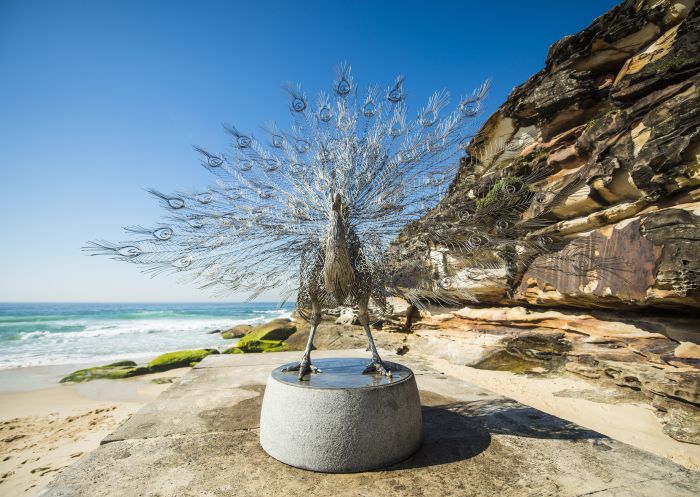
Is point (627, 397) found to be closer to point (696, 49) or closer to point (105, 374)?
point (696, 49)

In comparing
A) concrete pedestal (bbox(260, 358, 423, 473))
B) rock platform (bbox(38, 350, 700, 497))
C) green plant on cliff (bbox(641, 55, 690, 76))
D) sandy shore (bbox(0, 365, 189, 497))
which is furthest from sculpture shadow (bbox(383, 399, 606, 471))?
green plant on cliff (bbox(641, 55, 690, 76))

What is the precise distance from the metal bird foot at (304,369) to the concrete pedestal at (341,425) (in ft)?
0.86

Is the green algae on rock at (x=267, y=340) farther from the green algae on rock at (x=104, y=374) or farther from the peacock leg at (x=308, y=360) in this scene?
the peacock leg at (x=308, y=360)

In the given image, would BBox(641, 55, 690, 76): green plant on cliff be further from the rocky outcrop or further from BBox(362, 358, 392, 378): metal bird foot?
BBox(362, 358, 392, 378): metal bird foot

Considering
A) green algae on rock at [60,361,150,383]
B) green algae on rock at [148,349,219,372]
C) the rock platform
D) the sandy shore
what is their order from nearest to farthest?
the rock platform
the sandy shore
green algae on rock at [60,361,150,383]
green algae on rock at [148,349,219,372]

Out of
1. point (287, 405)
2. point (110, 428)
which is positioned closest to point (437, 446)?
point (287, 405)

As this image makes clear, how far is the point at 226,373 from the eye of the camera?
23.2ft

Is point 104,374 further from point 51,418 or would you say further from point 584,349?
point 584,349

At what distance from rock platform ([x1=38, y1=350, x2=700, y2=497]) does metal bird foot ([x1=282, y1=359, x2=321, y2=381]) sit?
848mm

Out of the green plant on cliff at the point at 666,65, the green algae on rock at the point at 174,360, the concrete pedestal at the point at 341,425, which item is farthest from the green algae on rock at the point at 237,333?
the green plant on cliff at the point at 666,65

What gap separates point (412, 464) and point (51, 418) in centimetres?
938

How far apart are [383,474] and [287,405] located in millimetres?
1103

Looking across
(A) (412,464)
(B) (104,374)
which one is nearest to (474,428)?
(A) (412,464)

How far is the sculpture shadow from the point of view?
3.54 meters
